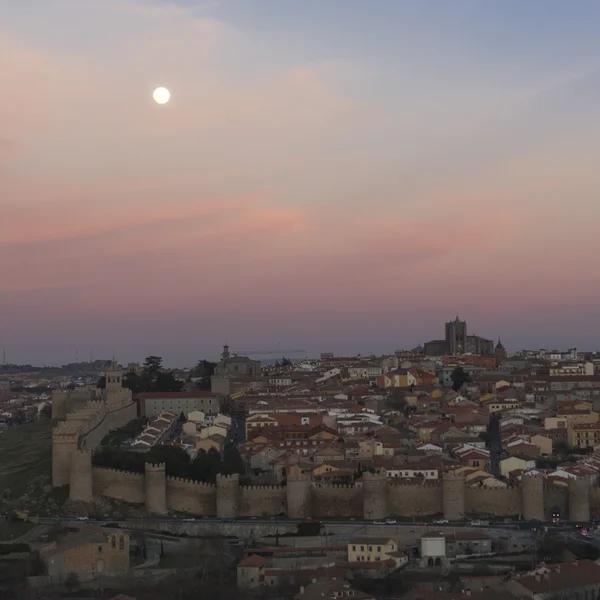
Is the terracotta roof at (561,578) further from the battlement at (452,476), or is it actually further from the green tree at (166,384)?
the green tree at (166,384)

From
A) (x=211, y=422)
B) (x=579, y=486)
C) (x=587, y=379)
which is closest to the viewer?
(x=579, y=486)

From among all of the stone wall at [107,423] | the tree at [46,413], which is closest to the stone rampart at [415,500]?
the stone wall at [107,423]

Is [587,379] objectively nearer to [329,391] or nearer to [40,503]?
[329,391]

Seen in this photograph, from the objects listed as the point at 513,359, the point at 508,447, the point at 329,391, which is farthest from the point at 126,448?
the point at 513,359

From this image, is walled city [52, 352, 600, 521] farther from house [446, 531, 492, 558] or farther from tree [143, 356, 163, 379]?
tree [143, 356, 163, 379]

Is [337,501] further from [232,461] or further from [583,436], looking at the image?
[583,436]

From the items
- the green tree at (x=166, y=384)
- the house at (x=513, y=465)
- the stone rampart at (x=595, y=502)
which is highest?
the green tree at (x=166, y=384)

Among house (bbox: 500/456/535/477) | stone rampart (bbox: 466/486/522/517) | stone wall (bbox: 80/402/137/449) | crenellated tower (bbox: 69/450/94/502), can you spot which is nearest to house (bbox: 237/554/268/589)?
stone rampart (bbox: 466/486/522/517)
